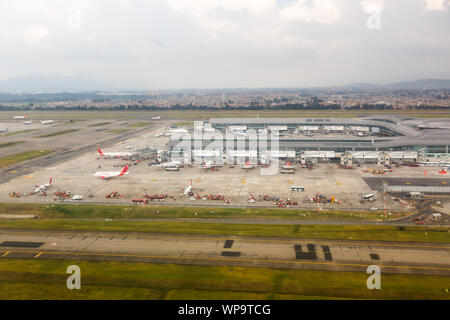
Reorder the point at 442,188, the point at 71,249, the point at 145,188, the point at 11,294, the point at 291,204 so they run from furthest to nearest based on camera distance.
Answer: the point at 145,188
the point at 442,188
the point at 291,204
the point at 71,249
the point at 11,294

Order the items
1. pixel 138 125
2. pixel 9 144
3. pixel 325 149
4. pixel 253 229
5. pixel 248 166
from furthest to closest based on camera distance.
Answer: pixel 138 125 < pixel 9 144 < pixel 325 149 < pixel 248 166 < pixel 253 229

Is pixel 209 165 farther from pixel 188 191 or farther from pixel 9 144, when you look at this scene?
pixel 9 144

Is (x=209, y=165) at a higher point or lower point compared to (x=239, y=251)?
higher

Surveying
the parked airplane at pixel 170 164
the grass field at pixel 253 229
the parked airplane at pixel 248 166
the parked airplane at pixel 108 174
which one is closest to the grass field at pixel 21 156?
the parked airplane at pixel 108 174

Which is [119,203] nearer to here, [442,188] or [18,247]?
[18,247]

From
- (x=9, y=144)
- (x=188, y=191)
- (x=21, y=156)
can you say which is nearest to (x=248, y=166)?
(x=188, y=191)

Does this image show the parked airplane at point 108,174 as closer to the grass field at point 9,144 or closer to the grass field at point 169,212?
the grass field at point 169,212
